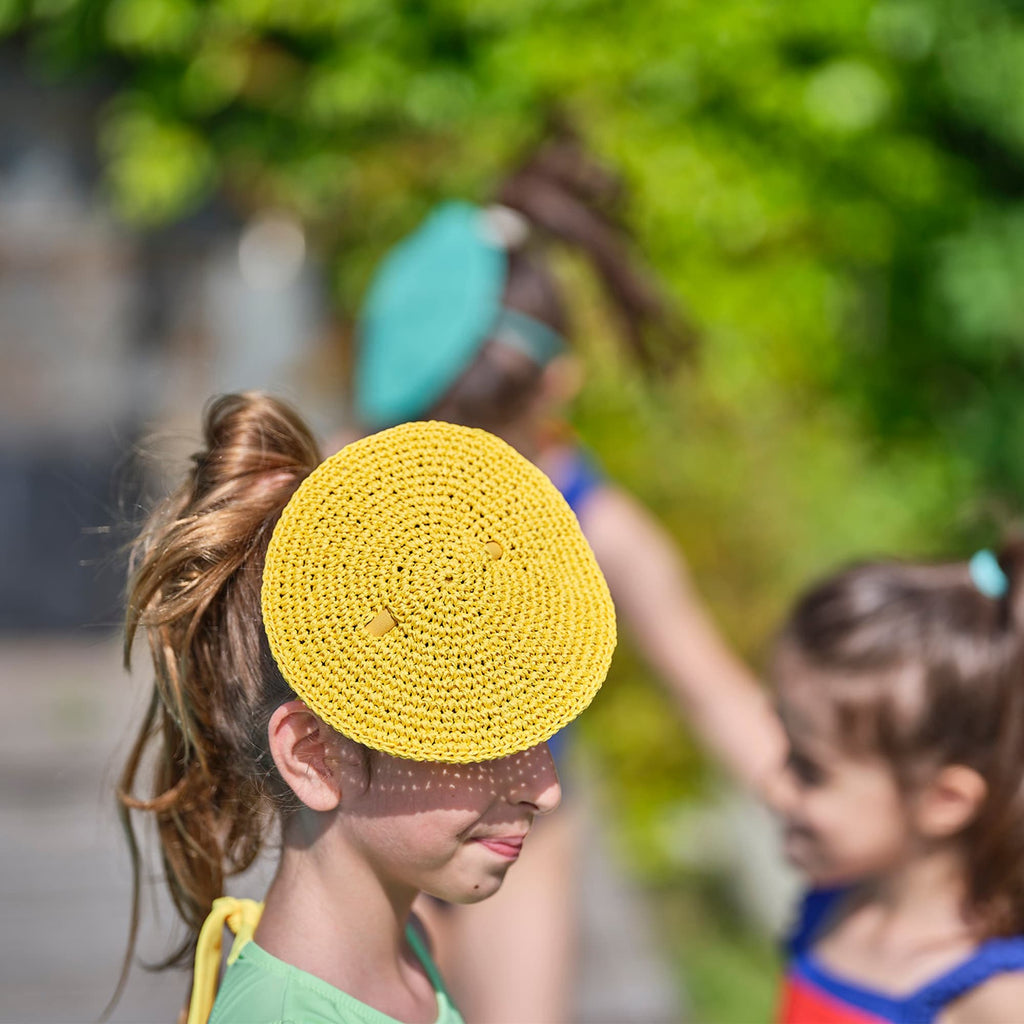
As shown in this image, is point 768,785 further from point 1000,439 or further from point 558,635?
point 1000,439

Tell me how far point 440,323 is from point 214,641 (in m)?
1.32

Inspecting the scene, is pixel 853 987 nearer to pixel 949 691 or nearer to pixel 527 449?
pixel 949 691

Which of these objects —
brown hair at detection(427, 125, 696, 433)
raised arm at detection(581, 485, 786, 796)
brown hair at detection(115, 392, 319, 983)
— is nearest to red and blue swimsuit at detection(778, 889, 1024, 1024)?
raised arm at detection(581, 485, 786, 796)

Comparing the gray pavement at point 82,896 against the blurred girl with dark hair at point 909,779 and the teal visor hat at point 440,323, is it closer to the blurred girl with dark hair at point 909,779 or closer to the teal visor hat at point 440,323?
the teal visor hat at point 440,323

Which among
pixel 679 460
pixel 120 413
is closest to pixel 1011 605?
pixel 679 460

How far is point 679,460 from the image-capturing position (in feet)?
16.5

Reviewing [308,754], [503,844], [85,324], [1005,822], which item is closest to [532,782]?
[503,844]

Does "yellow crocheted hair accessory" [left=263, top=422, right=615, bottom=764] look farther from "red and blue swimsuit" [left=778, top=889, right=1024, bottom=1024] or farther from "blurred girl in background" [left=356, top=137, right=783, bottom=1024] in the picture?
"blurred girl in background" [left=356, top=137, right=783, bottom=1024]

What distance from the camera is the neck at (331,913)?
1241 millimetres

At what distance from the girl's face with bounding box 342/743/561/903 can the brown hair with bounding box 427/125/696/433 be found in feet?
4.09

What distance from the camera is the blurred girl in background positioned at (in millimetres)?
2260

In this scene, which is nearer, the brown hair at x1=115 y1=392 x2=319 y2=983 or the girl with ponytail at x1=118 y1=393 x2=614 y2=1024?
the girl with ponytail at x1=118 y1=393 x2=614 y2=1024

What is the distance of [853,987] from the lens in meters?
1.77

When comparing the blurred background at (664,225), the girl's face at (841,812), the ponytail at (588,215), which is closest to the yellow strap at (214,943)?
the girl's face at (841,812)
